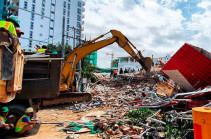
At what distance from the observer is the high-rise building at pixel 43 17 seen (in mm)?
40647

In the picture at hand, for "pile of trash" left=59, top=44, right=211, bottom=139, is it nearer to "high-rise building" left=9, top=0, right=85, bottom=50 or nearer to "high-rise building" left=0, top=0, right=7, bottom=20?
"high-rise building" left=9, top=0, right=85, bottom=50

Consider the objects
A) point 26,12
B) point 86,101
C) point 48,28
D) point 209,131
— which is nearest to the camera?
point 209,131

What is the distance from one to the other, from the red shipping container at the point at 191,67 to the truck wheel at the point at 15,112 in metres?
5.91

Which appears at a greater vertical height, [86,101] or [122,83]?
[122,83]

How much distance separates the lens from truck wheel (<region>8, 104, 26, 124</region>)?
441 centimetres

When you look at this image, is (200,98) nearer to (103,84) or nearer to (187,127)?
(187,127)

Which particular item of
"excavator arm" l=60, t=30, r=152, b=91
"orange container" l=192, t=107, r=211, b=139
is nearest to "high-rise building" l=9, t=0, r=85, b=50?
"excavator arm" l=60, t=30, r=152, b=91

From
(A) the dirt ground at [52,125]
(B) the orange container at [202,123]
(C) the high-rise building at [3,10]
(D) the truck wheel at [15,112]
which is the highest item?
(C) the high-rise building at [3,10]

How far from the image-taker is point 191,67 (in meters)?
6.41

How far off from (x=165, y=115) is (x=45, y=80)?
379cm

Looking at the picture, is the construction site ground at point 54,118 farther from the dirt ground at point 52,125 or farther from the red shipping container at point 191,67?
the red shipping container at point 191,67

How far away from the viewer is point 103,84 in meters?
13.6

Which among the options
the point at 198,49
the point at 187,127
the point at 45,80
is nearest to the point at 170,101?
the point at 187,127

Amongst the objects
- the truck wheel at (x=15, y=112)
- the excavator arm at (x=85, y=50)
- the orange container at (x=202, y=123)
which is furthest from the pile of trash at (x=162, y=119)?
the excavator arm at (x=85, y=50)
